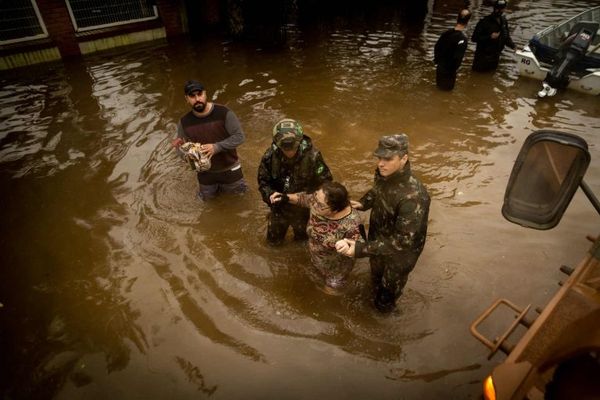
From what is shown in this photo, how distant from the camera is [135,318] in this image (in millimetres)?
3674

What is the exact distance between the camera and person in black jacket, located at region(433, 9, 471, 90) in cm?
673

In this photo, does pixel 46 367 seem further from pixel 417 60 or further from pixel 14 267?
pixel 417 60

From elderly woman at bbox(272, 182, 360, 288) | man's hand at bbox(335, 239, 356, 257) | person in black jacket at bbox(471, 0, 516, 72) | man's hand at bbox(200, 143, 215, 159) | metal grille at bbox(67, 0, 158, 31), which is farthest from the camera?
metal grille at bbox(67, 0, 158, 31)

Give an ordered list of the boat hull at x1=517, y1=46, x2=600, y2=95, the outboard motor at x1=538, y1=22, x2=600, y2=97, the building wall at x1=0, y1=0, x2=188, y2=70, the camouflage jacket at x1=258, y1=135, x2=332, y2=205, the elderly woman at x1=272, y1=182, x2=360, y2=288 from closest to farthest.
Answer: the elderly woman at x1=272, y1=182, x2=360, y2=288 → the camouflage jacket at x1=258, y1=135, x2=332, y2=205 → the outboard motor at x1=538, y1=22, x2=600, y2=97 → the boat hull at x1=517, y1=46, x2=600, y2=95 → the building wall at x1=0, y1=0, x2=188, y2=70

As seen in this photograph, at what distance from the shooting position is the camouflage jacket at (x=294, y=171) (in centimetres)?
351

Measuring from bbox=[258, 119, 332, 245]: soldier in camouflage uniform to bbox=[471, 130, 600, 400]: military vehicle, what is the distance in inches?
76.4

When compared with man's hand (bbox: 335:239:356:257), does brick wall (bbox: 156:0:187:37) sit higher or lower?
higher

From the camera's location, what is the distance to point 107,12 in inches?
461

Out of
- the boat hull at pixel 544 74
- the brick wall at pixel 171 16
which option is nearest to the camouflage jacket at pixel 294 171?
the boat hull at pixel 544 74

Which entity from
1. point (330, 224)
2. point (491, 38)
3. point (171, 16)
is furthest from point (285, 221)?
point (171, 16)

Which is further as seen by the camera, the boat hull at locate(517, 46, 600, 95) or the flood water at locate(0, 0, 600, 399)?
the boat hull at locate(517, 46, 600, 95)

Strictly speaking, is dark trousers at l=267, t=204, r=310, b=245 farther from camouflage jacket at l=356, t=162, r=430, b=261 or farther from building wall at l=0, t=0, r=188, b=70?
building wall at l=0, t=0, r=188, b=70

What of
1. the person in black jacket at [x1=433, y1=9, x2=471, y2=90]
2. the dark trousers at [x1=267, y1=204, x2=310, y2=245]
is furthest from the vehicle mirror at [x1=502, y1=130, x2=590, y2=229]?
the person in black jacket at [x1=433, y1=9, x2=471, y2=90]

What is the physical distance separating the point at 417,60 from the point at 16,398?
37.5 ft
